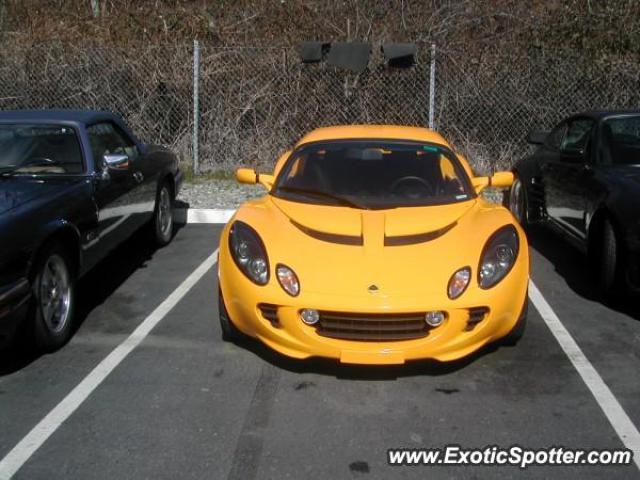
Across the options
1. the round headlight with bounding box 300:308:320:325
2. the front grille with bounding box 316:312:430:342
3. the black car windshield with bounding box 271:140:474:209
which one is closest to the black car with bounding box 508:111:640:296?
the black car windshield with bounding box 271:140:474:209

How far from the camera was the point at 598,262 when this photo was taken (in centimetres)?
567

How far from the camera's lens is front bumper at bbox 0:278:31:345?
3951mm

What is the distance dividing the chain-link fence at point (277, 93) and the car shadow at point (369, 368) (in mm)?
7360

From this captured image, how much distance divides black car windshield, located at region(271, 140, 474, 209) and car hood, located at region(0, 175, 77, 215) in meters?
1.50

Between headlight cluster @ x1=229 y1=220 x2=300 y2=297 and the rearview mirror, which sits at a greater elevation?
the rearview mirror

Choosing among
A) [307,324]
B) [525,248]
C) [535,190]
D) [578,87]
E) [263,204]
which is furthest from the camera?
[578,87]

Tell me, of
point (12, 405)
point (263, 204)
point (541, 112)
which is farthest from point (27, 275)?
point (541, 112)

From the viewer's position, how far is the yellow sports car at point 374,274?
3900 millimetres

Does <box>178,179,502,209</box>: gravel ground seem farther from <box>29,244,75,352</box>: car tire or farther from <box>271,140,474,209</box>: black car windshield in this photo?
<box>29,244,75,352</box>: car tire

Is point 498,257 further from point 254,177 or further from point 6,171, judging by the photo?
point 6,171

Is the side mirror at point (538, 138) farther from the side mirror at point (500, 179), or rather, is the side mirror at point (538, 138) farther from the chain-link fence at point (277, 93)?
the chain-link fence at point (277, 93)

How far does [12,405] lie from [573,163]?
4.75 m

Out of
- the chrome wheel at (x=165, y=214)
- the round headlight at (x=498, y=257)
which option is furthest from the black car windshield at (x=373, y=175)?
the chrome wheel at (x=165, y=214)

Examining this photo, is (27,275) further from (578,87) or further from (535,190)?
(578,87)
